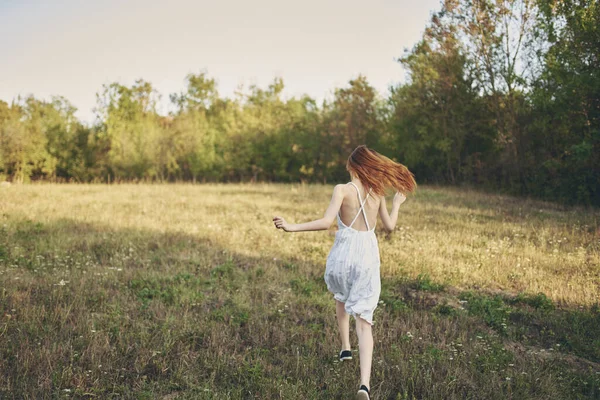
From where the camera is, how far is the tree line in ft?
65.5

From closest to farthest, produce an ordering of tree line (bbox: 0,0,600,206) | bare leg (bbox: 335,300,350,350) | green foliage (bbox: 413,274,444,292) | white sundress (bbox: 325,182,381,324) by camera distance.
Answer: white sundress (bbox: 325,182,381,324) → bare leg (bbox: 335,300,350,350) → green foliage (bbox: 413,274,444,292) → tree line (bbox: 0,0,600,206)

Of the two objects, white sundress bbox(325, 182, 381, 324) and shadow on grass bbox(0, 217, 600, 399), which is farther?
shadow on grass bbox(0, 217, 600, 399)

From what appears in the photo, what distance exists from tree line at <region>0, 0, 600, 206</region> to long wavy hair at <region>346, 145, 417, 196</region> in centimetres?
1704

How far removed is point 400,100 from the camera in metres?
32.9

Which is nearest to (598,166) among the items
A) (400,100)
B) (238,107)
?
(400,100)

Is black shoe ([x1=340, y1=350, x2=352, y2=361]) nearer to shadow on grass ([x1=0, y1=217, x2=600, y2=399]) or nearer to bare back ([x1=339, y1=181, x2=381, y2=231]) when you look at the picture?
shadow on grass ([x1=0, y1=217, x2=600, y2=399])

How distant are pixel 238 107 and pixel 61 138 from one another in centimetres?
1708

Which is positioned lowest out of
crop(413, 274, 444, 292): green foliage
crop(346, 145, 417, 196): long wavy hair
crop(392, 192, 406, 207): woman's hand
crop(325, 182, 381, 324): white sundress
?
crop(413, 274, 444, 292): green foliage

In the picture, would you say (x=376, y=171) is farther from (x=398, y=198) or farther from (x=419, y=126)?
(x=419, y=126)

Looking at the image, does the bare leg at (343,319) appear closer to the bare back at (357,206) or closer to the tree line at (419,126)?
the bare back at (357,206)

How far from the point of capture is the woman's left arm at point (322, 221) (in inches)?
166

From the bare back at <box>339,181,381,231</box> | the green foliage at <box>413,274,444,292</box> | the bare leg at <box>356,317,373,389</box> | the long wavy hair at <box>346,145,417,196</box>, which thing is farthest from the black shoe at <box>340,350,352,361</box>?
the green foliage at <box>413,274,444,292</box>

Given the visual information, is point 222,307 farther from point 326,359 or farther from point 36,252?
point 36,252

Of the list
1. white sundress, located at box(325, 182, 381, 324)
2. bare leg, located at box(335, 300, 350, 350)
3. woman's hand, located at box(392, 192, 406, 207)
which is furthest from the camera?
bare leg, located at box(335, 300, 350, 350)
